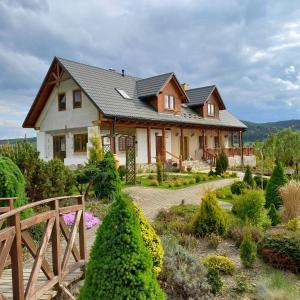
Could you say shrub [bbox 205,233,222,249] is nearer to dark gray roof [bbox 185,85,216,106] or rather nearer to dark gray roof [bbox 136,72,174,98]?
dark gray roof [bbox 136,72,174,98]

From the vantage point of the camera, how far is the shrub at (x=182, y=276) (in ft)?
16.2

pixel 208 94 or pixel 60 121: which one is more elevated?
pixel 208 94

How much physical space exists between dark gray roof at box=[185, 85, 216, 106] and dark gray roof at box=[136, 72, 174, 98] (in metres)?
4.80

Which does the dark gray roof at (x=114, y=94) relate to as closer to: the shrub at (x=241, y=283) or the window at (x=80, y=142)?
the window at (x=80, y=142)

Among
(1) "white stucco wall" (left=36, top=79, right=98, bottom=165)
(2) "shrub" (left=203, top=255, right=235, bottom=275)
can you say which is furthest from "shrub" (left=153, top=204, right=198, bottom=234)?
(1) "white stucco wall" (left=36, top=79, right=98, bottom=165)

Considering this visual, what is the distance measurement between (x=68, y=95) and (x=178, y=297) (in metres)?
19.8

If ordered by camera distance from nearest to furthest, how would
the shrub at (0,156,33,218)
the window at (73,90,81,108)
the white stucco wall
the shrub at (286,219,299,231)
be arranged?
the shrub at (0,156,33,218) < the shrub at (286,219,299,231) < the white stucco wall < the window at (73,90,81,108)

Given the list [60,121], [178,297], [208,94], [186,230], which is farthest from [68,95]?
[178,297]

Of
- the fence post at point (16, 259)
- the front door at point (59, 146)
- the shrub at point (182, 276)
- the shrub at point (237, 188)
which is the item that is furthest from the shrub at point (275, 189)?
the front door at point (59, 146)

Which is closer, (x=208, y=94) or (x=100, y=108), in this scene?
(x=100, y=108)

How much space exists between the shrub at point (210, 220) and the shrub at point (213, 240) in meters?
0.21

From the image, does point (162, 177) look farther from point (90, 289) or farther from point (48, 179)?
point (90, 289)

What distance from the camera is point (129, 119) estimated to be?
2136 cm

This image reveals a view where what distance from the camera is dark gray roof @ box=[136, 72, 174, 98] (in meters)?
24.6
